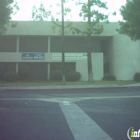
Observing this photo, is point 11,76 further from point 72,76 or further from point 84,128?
point 84,128

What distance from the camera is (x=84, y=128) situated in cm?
622

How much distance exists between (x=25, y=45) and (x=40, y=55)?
2786 millimetres

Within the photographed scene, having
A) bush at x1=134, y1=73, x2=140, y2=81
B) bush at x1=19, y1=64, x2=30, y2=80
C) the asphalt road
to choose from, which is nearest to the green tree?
bush at x1=134, y1=73, x2=140, y2=81

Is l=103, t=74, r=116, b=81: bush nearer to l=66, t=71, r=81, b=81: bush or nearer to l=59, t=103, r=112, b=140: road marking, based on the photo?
l=66, t=71, r=81, b=81: bush

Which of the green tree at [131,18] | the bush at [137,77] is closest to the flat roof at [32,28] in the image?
the green tree at [131,18]

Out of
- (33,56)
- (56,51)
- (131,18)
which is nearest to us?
(131,18)

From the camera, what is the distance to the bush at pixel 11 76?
27.6 meters

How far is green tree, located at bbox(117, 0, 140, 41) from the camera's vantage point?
21242 millimetres

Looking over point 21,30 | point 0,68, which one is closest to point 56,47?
point 21,30

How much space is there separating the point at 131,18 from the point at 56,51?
1174cm

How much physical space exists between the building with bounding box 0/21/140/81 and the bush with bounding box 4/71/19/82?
6.53 ft

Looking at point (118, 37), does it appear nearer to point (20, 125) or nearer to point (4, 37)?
point (4, 37)

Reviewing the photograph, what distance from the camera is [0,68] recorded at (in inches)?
1163

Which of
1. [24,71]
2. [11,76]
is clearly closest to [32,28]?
[24,71]
